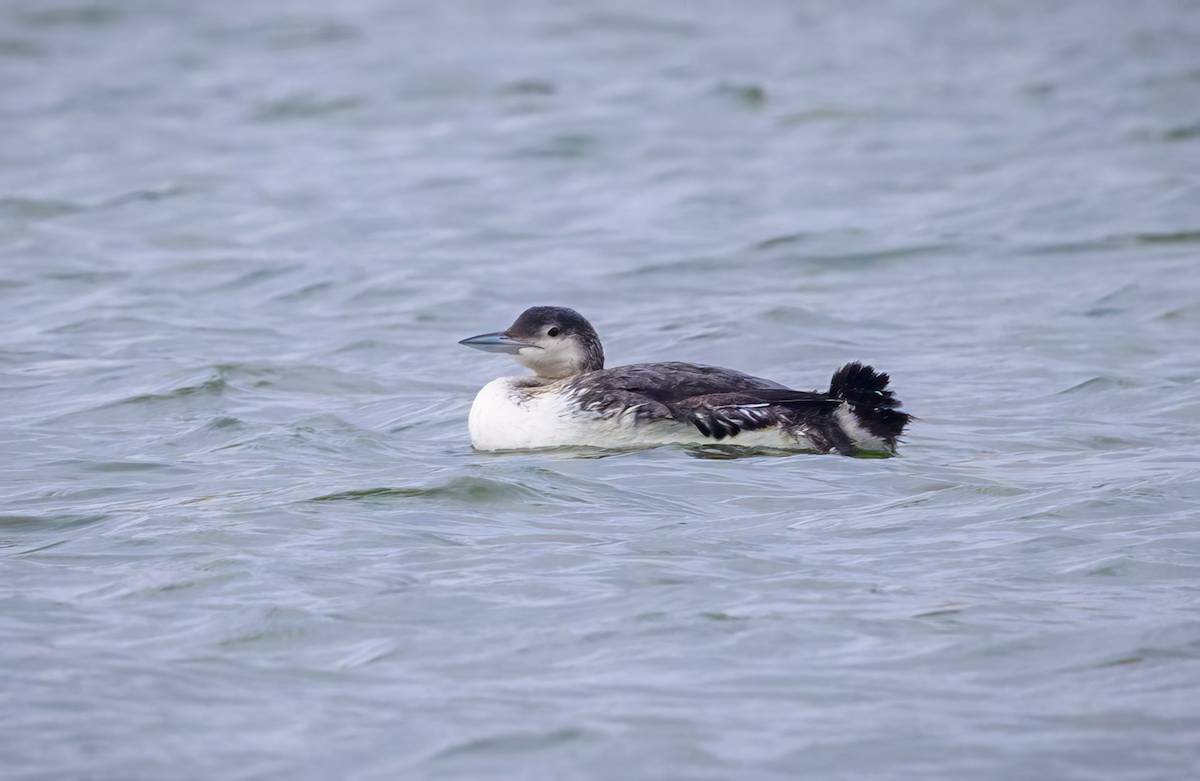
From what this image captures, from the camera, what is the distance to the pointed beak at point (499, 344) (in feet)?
25.9

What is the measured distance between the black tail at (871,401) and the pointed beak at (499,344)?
64.4 inches

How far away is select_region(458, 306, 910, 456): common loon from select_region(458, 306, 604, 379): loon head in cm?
29

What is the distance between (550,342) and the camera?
26.4 feet

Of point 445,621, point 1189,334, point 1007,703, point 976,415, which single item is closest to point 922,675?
point 1007,703

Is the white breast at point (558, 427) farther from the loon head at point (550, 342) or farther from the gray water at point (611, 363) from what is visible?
the loon head at point (550, 342)

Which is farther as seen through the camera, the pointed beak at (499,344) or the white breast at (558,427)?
the pointed beak at (499,344)

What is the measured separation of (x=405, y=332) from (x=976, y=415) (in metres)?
4.10

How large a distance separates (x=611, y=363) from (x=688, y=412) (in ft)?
7.99

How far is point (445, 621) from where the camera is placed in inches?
195

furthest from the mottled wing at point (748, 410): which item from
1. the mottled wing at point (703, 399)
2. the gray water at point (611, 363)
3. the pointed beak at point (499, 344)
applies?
the pointed beak at point (499, 344)

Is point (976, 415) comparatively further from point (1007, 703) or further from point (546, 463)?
point (1007, 703)

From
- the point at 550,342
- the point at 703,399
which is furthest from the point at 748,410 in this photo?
the point at 550,342

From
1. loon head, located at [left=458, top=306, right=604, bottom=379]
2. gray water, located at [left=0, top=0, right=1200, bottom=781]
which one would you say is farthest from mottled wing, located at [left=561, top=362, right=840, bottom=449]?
loon head, located at [left=458, top=306, right=604, bottom=379]

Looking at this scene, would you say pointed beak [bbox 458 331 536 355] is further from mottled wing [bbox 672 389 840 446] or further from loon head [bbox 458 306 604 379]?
mottled wing [bbox 672 389 840 446]
